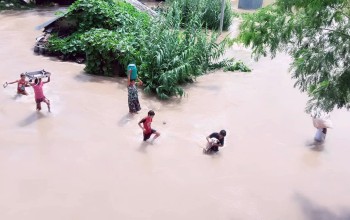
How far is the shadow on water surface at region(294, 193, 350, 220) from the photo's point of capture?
625cm

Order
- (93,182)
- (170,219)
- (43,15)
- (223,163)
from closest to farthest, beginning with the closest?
1. (170,219)
2. (93,182)
3. (223,163)
4. (43,15)

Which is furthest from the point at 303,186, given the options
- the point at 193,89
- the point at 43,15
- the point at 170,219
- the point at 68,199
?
the point at 43,15

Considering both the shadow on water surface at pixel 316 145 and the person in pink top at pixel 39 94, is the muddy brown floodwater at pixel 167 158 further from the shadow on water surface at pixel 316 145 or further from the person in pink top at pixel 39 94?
the person in pink top at pixel 39 94

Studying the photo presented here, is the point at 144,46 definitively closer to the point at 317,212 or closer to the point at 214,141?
the point at 214,141

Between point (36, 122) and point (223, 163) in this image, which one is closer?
point (223, 163)

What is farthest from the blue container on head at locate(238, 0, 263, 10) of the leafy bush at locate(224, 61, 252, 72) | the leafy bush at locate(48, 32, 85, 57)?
the leafy bush at locate(48, 32, 85, 57)

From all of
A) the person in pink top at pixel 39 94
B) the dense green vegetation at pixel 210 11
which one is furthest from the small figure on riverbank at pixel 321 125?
the dense green vegetation at pixel 210 11

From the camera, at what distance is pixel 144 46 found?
36.7 ft

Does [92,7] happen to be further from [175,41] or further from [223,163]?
[223,163]

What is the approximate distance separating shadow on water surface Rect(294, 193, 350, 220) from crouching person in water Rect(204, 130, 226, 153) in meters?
1.80

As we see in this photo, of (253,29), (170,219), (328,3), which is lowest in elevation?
(170,219)

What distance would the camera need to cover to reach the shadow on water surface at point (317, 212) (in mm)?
6250

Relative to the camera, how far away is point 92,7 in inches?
515

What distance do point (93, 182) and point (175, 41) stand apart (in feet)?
18.8
